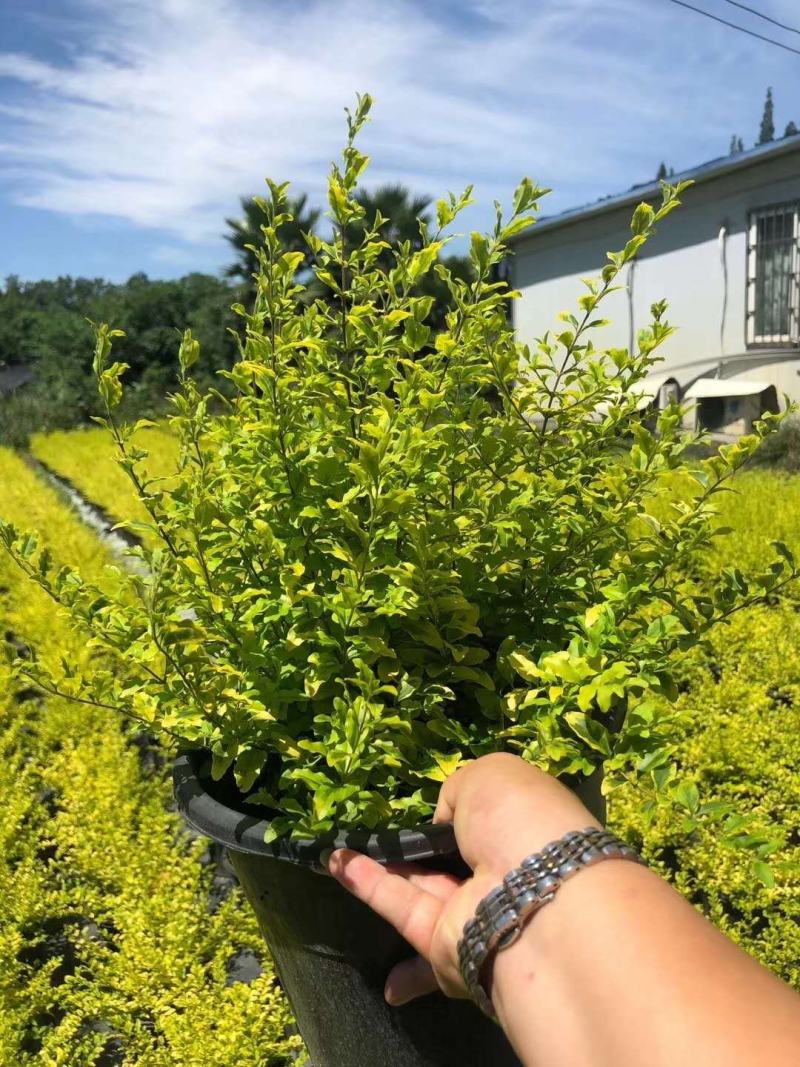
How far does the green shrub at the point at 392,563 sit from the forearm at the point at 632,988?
348 mm

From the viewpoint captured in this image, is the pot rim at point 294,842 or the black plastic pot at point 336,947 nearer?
the pot rim at point 294,842

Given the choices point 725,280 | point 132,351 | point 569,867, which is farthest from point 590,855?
point 132,351

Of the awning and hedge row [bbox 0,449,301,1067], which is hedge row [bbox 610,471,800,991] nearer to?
hedge row [bbox 0,449,301,1067]

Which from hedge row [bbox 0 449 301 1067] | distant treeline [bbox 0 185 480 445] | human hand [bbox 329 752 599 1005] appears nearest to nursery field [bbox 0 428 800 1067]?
hedge row [bbox 0 449 301 1067]

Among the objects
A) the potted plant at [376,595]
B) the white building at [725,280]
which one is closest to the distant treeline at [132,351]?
the white building at [725,280]

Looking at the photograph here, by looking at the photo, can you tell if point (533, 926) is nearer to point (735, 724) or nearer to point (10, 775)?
point (735, 724)

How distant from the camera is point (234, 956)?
2.34 meters

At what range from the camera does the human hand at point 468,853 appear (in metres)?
0.94

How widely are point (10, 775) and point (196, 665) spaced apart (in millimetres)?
1923

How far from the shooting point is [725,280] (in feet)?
40.4

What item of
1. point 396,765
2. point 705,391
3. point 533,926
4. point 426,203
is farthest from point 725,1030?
point 426,203

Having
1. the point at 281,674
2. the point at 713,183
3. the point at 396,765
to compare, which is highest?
the point at 713,183

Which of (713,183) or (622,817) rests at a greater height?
(713,183)

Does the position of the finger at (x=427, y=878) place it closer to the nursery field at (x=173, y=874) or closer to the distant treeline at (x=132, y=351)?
the nursery field at (x=173, y=874)
